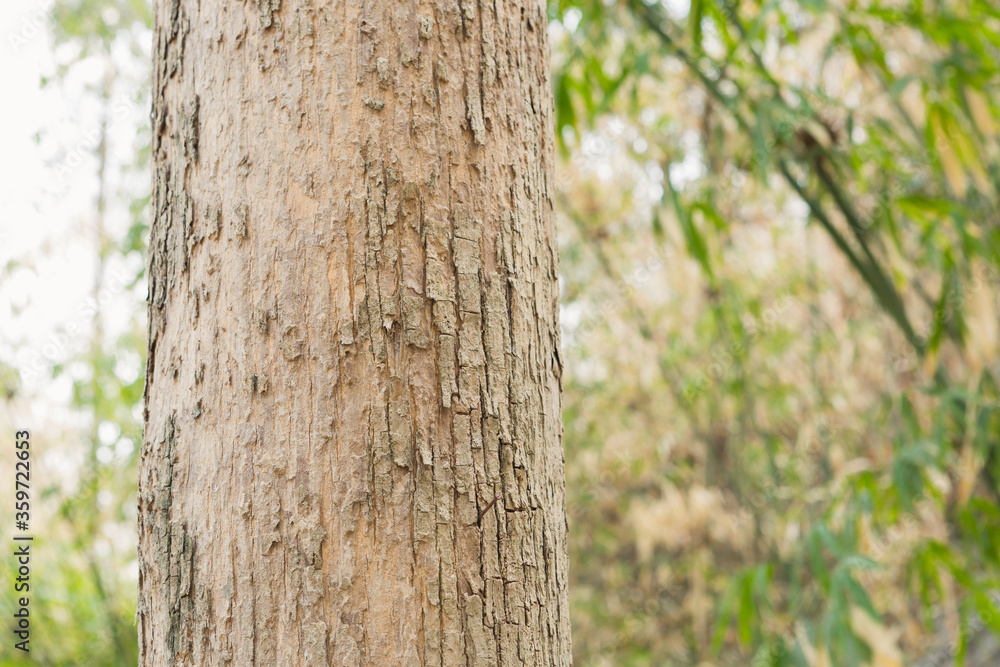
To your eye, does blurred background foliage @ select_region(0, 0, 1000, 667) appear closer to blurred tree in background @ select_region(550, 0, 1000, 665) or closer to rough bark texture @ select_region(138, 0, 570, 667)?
blurred tree in background @ select_region(550, 0, 1000, 665)

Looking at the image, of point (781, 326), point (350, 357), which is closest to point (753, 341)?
point (781, 326)

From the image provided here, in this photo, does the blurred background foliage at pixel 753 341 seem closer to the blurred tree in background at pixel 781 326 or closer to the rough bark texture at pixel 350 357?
the blurred tree in background at pixel 781 326

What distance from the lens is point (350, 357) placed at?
49 centimetres

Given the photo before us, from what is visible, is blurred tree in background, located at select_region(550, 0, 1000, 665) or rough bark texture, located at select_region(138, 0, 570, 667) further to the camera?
blurred tree in background, located at select_region(550, 0, 1000, 665)

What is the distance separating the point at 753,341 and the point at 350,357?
2320mm

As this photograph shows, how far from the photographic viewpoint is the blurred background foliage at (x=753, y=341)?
4.78 feet

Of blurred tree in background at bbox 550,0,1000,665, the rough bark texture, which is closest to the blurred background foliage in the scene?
blurred tree in background at bbox 550,0,1000,665

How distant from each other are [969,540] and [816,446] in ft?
4.50

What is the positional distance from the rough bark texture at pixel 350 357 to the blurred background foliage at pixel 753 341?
0.88 metres

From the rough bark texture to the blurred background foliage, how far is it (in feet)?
2.88

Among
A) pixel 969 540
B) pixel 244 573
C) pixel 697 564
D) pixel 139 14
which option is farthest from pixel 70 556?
pixel 969 540

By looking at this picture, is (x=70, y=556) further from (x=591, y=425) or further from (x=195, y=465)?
(x=195, y=465)

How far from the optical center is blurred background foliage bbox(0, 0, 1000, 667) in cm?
146

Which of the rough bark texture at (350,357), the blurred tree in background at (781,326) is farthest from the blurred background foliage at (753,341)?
the rough bark texture at (350,357)
